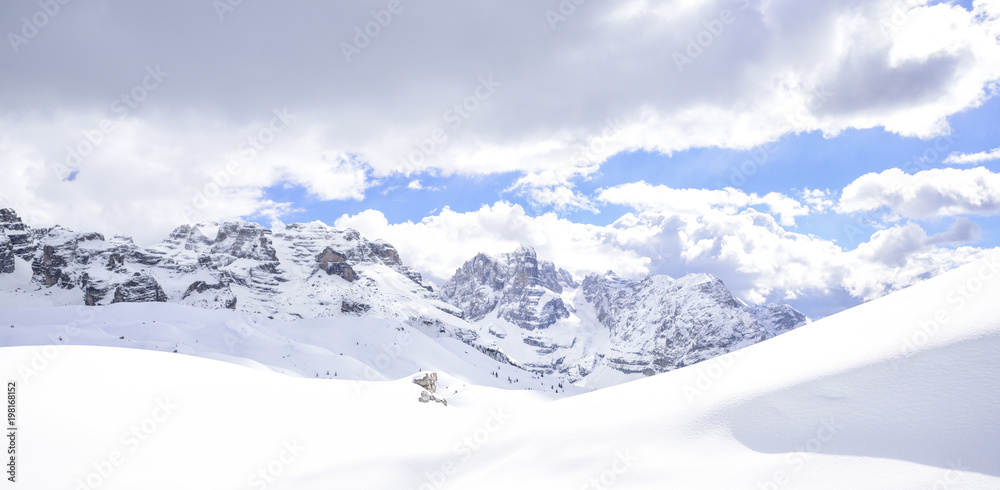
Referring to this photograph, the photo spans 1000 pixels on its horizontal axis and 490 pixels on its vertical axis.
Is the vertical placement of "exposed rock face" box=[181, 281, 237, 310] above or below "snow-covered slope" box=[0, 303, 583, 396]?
above

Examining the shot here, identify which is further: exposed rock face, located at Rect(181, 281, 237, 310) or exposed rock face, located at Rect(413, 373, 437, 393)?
exposed rock face, located at Rect(181, 281, 237, 310)

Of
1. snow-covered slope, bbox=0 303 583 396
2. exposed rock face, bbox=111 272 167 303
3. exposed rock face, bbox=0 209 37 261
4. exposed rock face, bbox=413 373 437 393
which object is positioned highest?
exposed rock face, bbox=0 209 37 261

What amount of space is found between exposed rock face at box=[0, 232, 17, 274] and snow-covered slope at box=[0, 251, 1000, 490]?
17453 centimetres

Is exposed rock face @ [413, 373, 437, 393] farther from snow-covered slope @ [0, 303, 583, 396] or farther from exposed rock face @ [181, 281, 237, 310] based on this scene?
exposed rock face @ [181, 281, 237, 310]

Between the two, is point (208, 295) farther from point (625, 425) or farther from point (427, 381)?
point (625, 425)

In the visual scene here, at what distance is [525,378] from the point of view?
10169 cm

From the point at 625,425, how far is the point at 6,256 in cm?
19459

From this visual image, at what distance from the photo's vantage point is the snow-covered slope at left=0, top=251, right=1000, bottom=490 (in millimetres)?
9086

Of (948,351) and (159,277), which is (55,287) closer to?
(159,277)

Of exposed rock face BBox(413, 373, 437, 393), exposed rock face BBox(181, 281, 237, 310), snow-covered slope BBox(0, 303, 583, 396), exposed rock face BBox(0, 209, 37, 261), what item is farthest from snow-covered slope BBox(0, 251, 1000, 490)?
exposed rock face BBox(0, 209, 37, 261)

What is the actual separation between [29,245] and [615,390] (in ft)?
709

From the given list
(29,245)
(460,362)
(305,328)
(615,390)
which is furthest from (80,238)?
(615,390)

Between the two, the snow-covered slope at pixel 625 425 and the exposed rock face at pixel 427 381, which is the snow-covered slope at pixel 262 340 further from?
the exposed rock face at pixel 427 381

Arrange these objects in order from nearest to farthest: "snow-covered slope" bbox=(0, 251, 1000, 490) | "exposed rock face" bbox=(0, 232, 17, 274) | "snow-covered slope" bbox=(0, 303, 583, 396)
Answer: "snow-covered slope" bbox=(0, 251, 1000, 490) → "snow-covered slope" bbox=(0, 303, 583, 396) → "exposed rock face" bbox=(0, 232, 17, 274)
